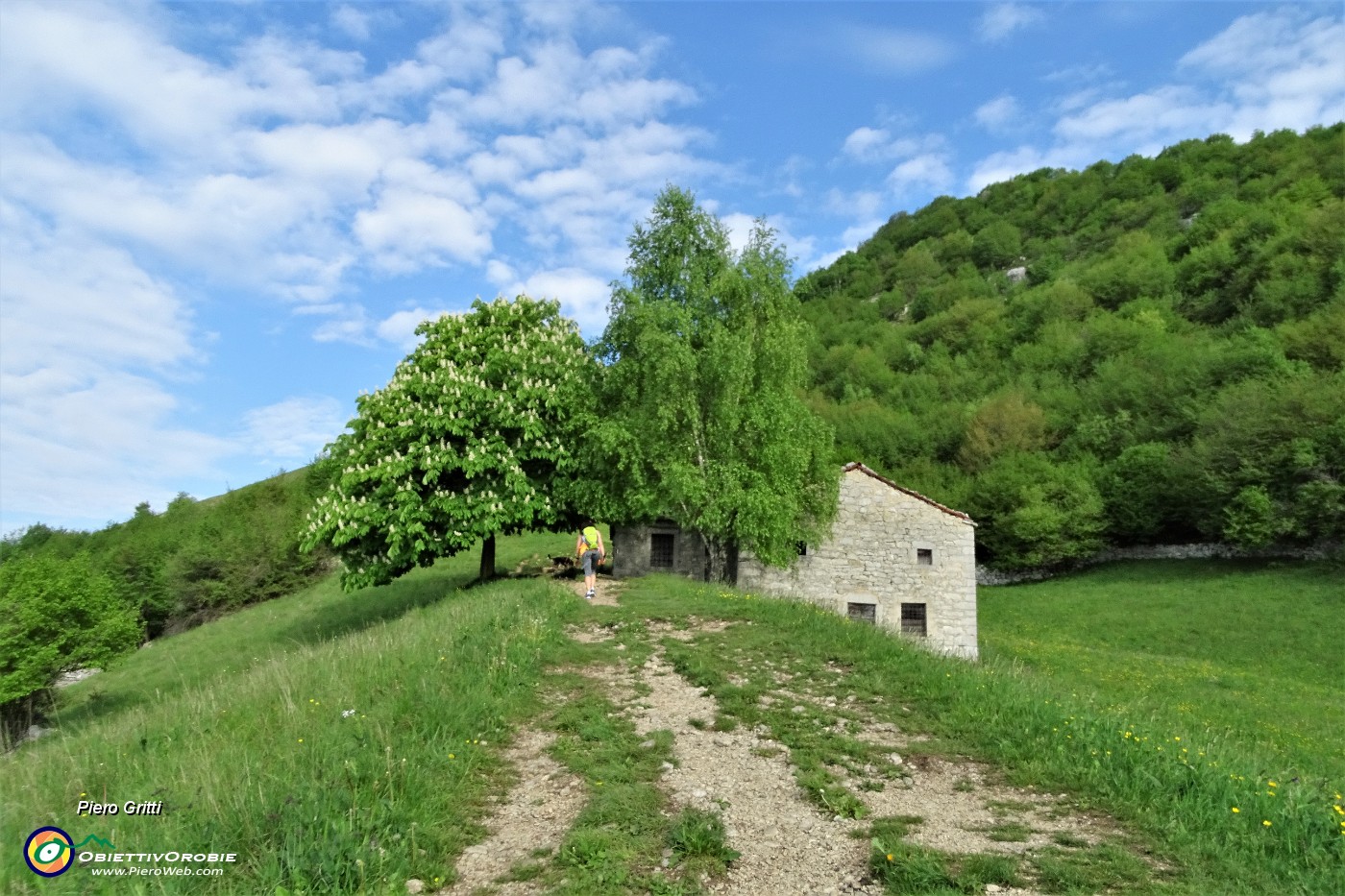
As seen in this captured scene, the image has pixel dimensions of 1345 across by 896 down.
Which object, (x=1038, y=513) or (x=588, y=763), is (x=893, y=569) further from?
(x=1038, y=513)

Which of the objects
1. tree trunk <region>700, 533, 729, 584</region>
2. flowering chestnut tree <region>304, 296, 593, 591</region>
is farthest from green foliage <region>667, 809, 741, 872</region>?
tree trunk <region>700, 533, 729, 584</region>

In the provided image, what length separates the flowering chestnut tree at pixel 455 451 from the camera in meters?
21.2

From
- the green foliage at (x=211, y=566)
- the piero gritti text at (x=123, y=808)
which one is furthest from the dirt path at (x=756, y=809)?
the green foliage at (x=211, y=566)

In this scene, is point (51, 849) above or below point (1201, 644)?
above

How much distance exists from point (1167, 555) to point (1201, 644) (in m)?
16.8

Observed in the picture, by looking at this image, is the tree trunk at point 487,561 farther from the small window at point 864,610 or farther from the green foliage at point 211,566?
the green foliage at point 211,566

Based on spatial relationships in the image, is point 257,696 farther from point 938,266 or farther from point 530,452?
point 938,266

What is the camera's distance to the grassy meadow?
16.8ft

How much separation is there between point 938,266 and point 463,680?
129450 mm

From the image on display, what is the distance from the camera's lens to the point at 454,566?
4006cm

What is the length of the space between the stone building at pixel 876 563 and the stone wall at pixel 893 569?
4 cm

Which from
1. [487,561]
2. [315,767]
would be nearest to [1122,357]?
[487,561]

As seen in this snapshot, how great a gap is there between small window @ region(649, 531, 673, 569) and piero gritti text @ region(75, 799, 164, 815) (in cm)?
2055

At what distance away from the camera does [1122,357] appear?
213 ft
